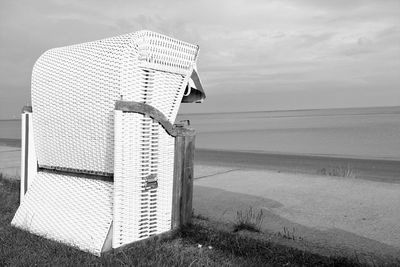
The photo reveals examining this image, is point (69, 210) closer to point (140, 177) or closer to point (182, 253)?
point (140, 177)

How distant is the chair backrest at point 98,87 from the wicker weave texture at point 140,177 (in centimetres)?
24

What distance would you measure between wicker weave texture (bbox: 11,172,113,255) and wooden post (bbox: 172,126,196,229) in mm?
664

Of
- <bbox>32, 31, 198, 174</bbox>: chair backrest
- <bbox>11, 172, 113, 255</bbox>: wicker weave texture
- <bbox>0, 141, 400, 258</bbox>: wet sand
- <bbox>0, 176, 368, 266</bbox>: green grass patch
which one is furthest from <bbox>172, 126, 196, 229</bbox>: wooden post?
<bbox>0, 141, 400, 258</bbox>: wet sand

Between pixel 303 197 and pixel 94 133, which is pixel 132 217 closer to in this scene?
pixel 94 133

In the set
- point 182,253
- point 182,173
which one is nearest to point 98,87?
point 182,173

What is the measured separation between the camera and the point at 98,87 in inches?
149

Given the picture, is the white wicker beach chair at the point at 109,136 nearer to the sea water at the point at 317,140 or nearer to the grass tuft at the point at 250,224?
the grass tuft at the point at 250,224

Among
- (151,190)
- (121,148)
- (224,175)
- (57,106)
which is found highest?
(57,106)

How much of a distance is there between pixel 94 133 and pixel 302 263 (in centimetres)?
223

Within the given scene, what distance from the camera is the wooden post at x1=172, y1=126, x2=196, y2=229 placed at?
13.3 ft

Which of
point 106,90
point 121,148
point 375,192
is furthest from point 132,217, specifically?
point 375,192

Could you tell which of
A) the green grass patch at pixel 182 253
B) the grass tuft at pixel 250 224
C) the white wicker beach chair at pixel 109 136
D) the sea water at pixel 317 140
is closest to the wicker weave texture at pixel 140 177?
the white wicker beach chair at pixel 109 136

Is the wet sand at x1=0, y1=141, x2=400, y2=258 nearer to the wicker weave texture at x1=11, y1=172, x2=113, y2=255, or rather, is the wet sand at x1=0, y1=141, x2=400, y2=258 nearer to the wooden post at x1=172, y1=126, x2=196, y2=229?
the wooden post at x1=172, y1=126, x2=196, y2=229

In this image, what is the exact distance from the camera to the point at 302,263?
338cm
